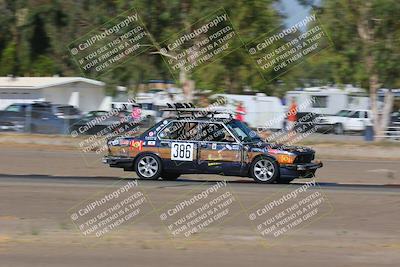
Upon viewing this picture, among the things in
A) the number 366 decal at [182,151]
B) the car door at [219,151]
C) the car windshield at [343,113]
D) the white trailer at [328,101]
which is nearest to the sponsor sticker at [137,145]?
Result: the number 366 decal at [182,151]

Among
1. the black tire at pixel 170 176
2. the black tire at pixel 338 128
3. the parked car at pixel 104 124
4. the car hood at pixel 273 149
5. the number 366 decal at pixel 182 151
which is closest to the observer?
the car hood at pixel 273 149

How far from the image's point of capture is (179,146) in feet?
56.4

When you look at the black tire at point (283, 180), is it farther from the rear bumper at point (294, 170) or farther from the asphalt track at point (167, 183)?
the rear bumper at point (294, 170)

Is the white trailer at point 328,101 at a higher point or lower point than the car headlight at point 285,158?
higher

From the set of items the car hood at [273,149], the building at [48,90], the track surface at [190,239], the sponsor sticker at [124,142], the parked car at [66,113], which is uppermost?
the building at [48,90]

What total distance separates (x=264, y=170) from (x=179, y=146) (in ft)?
6.08

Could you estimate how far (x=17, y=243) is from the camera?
9.45 m

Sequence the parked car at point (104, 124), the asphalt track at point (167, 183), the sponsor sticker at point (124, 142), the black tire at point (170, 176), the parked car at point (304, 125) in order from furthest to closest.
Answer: the parked car at point (304, 125), the parked car at point (104, 124), the black tire at point (170, 176), the sponsor sticker at point (124, 142), the asphalt track at point (167, 183)

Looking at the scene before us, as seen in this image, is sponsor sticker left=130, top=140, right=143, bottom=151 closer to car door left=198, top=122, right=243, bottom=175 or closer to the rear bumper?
car door left=198, top=122, right=243, bottom=175

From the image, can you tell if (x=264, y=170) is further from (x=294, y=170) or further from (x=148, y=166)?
(x=148, y=166)

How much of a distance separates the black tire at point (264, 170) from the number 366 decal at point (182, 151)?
4.34 ft

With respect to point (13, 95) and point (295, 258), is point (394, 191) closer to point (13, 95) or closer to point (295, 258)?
point (295, 258)

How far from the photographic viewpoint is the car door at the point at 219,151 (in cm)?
1700

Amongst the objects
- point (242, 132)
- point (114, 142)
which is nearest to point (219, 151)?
point (242, 132)
